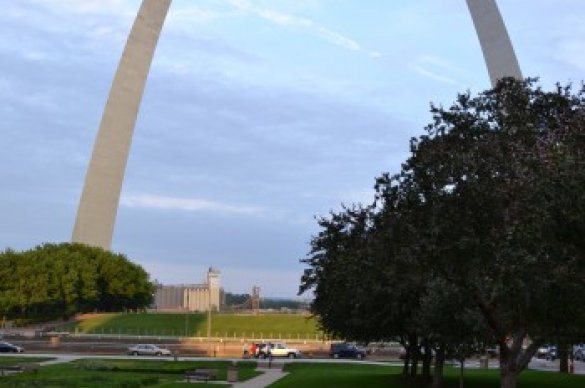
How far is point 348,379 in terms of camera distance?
101ft

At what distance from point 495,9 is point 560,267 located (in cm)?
3984

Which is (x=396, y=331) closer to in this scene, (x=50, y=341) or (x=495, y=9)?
(x=495, y=9)

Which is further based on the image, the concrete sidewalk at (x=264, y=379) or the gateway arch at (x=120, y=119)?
the gateway arch at (x=120, y=119)

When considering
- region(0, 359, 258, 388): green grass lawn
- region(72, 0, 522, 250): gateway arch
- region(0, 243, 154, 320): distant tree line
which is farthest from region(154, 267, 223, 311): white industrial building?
region(0, 359, 258, 388): green grass lawn

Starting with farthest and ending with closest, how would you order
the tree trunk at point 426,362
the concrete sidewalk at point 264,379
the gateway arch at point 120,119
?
1. the gateway arch at point 120,119
2. the concrete sidewalk at point 264,379
3. the tree trunk at point 426,362

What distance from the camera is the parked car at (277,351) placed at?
170ft

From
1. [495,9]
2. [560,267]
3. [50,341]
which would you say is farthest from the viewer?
[50,341]

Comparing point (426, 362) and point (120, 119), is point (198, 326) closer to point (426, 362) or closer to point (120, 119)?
point (120, 119)

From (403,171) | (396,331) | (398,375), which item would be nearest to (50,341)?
(398,375)

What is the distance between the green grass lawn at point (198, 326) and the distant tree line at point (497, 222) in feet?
152

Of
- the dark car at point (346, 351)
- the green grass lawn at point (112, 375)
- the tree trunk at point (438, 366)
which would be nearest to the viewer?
the tree trunk at point (438, 366)

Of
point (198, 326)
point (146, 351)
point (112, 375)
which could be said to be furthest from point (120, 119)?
point (112, 375)

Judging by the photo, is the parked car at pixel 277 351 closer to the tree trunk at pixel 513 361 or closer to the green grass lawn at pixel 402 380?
the green grass lawn at pixel 402 380

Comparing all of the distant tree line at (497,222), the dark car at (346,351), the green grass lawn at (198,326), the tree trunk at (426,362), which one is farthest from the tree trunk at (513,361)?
the green grass lawn at (198,326)
